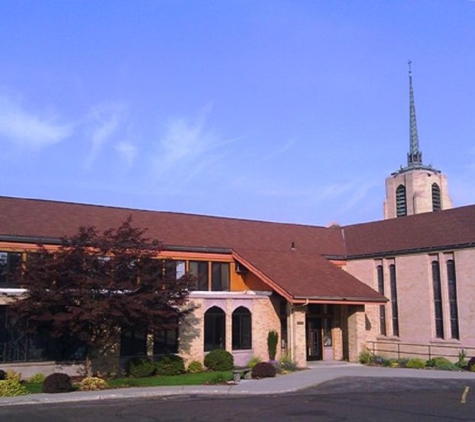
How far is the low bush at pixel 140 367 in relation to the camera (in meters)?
26.6

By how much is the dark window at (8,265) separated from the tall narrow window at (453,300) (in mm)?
21299

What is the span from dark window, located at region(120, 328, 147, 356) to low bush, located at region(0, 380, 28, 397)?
7.38 m

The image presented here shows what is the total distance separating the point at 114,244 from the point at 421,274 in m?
17.3

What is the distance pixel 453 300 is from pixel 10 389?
21745 mm

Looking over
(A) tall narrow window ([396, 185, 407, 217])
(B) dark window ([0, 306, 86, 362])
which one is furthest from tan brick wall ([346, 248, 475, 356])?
(A) tall narrow window ([396, 185, 407, 217])

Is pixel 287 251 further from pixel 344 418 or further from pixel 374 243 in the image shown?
pixel 344 418

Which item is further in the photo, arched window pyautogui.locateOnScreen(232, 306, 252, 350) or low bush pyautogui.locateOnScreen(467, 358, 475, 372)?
arched window pyautogui.locateOnScreen(232, 306, 252, 350)

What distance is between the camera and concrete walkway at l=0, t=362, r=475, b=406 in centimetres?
1978

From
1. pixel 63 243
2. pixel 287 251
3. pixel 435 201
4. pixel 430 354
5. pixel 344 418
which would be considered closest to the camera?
pixel 344 418

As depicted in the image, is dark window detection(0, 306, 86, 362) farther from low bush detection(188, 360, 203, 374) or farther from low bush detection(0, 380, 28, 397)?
low bush detection(188, 360, 203, 374)

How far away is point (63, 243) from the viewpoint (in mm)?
24172

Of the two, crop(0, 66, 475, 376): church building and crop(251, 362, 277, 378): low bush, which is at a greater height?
crop(0, 66, 475, 376): church building

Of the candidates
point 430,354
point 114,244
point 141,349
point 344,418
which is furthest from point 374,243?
point 344,418

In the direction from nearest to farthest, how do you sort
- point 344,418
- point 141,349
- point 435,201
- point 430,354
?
point 344,418, point 141,349, point 430,354, point 435,201
